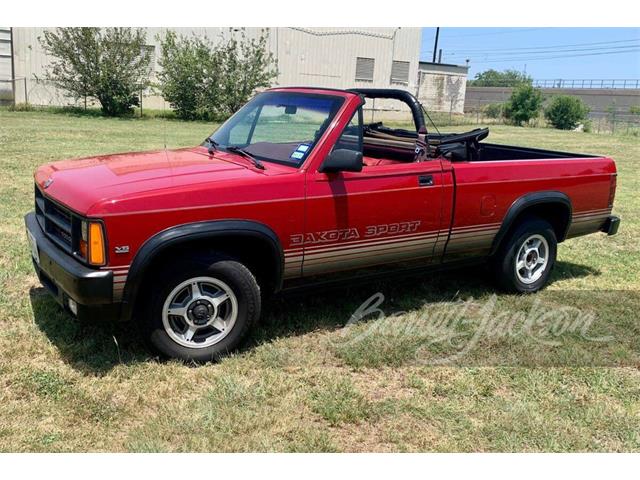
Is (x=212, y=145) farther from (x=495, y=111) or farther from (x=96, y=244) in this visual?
(x=495, y=111)

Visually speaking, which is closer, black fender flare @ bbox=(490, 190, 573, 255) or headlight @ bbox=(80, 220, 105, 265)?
headlight @ bbox=(80, 220, 105, 265)

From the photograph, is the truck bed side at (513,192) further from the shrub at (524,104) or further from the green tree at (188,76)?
the shrub at (524,104)

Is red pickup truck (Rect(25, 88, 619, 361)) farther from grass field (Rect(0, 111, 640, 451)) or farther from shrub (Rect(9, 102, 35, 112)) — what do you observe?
shrub (Rect(9, 102, 35, 112))

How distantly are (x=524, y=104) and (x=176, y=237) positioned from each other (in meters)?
43.6

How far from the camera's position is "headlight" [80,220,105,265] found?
373 cm

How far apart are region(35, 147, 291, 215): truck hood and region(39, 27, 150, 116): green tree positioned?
92.9ft

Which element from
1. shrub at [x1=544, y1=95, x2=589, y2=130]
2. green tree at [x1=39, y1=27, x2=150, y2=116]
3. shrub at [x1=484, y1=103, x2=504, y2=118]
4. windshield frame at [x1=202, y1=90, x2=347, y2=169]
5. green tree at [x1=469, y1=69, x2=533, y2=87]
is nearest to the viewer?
windshield frame at [x1=202, y1=90, x2=347, y2=169]

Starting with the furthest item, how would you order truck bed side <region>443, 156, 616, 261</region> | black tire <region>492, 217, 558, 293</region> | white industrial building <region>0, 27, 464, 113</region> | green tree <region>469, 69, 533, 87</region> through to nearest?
1. green tree <region>469, 69, 533, 87</region>
2. white industrial building <region>0, 27, 464, 113</region>
3. black tire <region>492, 217, 558, 293</region>
4. truck bed side <region>443, 156, 616, 261</region>

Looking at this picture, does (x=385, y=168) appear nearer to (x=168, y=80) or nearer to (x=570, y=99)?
(x=168, y=80)

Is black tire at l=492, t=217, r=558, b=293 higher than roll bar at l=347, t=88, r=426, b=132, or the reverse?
roll bar at l=347, t=88, r=426, b=132

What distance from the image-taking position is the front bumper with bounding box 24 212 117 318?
3.75m

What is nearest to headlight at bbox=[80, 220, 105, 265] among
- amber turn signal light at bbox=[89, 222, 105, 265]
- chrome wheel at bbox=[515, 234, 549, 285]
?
amber turn signal light at bbox=[89, 222, 105, 265]

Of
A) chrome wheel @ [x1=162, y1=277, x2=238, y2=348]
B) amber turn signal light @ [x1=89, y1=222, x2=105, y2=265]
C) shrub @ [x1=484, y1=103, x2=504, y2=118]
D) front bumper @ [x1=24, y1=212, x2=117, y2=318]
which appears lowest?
chrome wheel @ [x1=162, y1=277, x2=238, y2=348]

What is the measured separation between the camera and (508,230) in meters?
5.83
